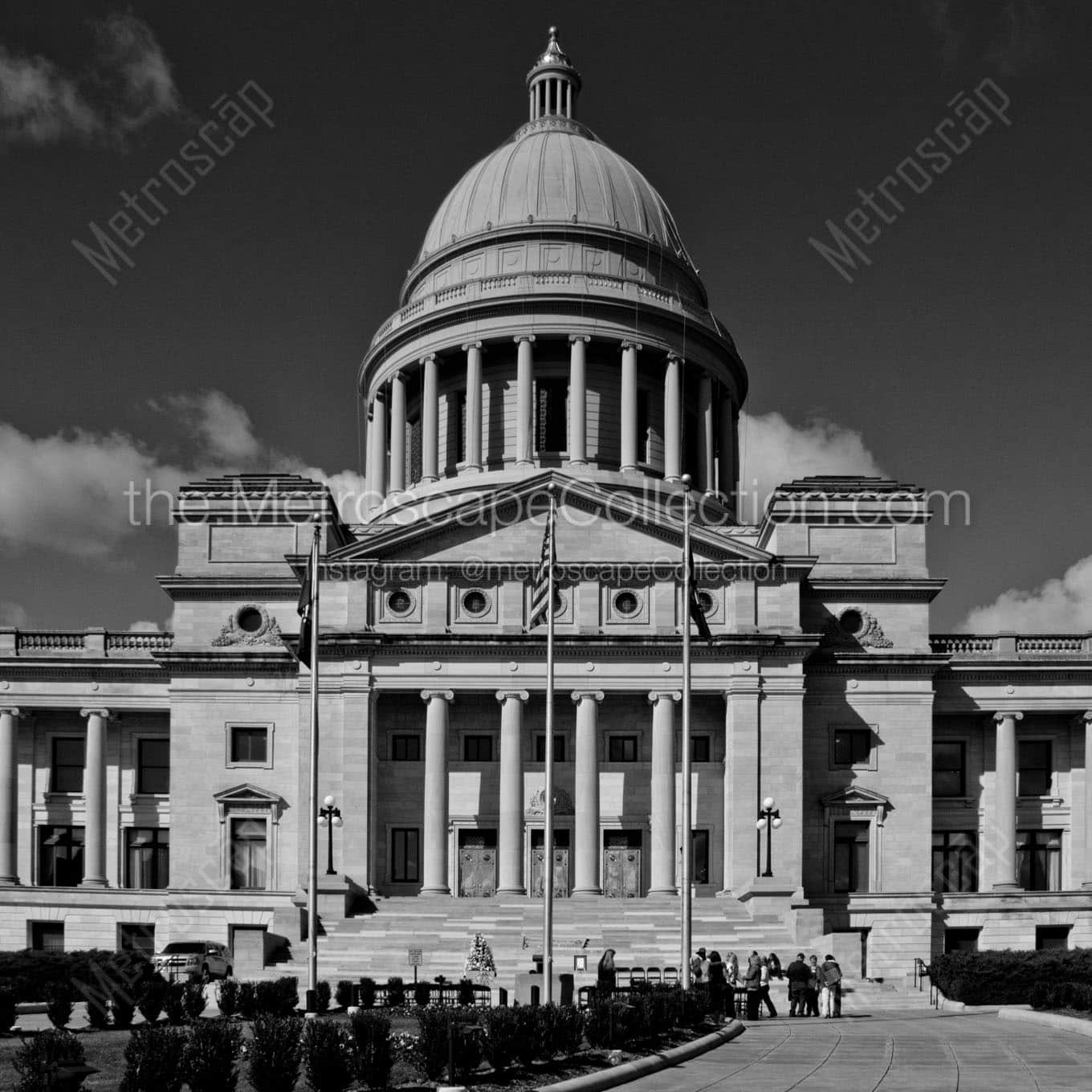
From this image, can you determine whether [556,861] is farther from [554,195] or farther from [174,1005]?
[554,195]

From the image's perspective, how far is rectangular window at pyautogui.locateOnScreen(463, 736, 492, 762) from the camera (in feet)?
202

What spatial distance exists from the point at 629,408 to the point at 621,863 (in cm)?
2384

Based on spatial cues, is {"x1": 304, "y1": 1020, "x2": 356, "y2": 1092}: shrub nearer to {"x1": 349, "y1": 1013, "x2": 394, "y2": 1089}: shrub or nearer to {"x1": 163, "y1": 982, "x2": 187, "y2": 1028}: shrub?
{"x1": 349, "y1": 1013, "x2": 394, "y2": 1089}: shrub

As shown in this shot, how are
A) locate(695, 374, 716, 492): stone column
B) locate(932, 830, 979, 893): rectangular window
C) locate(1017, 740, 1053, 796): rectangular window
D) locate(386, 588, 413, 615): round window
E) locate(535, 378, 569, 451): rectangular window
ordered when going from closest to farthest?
1. locate(386, 588, 413, 615): round window
2. locate(932, 830, 979, 893): rectangular window
3. locate(1017, 740, 1053, 796): rectangular window
4. locate(535, 378, 569, 451): rectangular window
5. locate(695, 374, 716, 492): stone column

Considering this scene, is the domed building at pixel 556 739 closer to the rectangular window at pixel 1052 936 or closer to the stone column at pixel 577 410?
the rectangular window at pixel 1052 936

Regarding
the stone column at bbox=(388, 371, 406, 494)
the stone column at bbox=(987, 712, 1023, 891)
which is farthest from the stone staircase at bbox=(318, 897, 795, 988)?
the stone column at bbox=(388, 371, 406, 494)

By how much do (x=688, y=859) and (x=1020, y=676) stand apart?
98.0 ft

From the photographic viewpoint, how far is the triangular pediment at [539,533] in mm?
60000

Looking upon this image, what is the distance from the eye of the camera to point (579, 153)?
83688mm

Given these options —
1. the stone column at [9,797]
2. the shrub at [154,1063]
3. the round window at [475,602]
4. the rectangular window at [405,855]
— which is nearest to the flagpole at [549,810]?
the shrub at [154,1063]

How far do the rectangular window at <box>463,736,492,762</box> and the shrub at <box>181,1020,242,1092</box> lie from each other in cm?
3903

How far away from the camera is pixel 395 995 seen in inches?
1419

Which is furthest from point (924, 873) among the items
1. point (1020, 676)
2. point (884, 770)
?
point (1020, 676)

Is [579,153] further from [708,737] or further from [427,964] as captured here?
[427,964]
